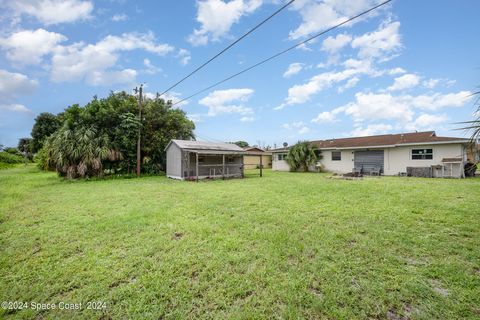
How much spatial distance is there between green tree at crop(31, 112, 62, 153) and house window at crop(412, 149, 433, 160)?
42.2m

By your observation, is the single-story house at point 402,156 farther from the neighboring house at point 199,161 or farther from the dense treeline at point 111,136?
the dense treeline at point 111,136

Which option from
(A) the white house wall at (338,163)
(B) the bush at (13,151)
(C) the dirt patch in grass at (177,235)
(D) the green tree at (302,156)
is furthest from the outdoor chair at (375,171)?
(B) the bush at (13,151)

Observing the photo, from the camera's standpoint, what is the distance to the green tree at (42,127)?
99.1 ft

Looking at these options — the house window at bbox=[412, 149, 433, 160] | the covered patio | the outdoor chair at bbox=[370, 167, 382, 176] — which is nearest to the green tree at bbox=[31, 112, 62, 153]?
the covered patio

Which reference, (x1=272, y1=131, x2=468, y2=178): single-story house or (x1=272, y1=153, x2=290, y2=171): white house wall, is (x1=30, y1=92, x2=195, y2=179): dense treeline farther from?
(x1=272, y1=131, x2=468, y2=178): single-story house

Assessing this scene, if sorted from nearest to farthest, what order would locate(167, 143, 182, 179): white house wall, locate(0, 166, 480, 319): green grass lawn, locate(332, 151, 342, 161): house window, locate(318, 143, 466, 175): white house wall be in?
1. locate(0, 166, 480, 319): green grass lawn
2. locate(318, 143, 466, 175): white house wall
3. locate(167, 143, 182, 179): white house wall
4. locate(332, 151, 342, 161): house window

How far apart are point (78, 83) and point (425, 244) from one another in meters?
19.8

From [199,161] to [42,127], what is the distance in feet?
99.1

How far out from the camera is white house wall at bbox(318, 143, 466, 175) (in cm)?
1364

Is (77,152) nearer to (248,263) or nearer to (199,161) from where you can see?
(199,161)

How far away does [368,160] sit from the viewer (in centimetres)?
1702

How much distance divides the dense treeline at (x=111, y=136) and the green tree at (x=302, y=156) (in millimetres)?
10021

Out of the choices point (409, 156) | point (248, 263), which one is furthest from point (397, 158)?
point (248, 263)

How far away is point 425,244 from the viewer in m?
3.62
